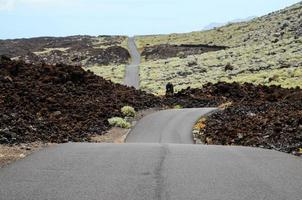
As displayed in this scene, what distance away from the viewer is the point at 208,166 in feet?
38.9

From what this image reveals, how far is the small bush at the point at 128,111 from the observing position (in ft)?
108

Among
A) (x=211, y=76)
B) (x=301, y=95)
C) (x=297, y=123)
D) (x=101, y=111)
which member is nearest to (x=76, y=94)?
(x=101, y=111)

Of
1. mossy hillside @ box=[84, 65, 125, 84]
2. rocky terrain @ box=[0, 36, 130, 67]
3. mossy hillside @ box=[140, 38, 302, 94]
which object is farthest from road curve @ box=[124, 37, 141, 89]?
rocky terrain @ box=[0, 36, 130, 67]

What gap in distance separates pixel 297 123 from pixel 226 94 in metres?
25.1

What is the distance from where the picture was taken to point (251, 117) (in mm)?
26891

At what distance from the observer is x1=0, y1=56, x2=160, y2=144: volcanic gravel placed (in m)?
19.3

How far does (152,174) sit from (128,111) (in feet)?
74.7

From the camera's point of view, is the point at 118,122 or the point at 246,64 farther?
the point at 246,64

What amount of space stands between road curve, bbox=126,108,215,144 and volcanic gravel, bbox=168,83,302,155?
111cm

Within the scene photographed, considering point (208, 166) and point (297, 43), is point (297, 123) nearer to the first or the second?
point (208, 166)

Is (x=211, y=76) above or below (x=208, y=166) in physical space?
below

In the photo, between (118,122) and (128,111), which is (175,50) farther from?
(118,122)

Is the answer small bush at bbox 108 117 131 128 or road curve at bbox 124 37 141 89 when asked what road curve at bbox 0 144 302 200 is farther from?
road curve at bbox 124 37 141 89

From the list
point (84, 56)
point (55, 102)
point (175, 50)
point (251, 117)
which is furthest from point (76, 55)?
point (251, 117)
